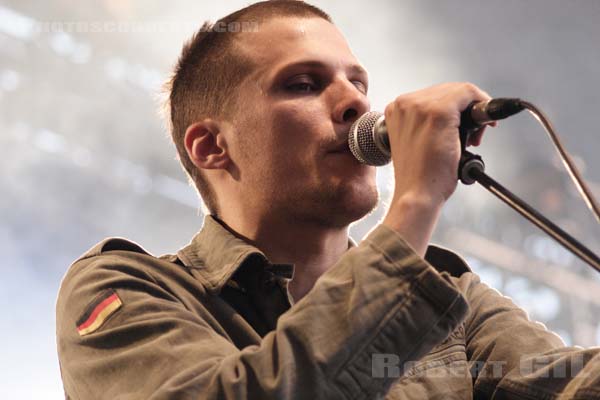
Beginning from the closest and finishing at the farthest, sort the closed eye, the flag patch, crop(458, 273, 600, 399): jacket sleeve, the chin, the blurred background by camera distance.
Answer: the flag patch, crop(458, 273, 600, 399): jacket sleeve, the chin, the closed eye, the blurred background

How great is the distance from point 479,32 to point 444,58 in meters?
0.27

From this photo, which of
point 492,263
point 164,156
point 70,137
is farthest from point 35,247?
point 492,263

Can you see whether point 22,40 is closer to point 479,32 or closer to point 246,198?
point 479,32

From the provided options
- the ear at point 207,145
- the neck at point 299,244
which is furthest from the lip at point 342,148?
the ear at point 207,145

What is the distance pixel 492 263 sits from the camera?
557 centimetres

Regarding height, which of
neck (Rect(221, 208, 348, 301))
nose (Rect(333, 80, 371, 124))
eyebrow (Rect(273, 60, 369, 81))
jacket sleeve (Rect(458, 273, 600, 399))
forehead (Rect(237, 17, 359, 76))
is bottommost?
jacket sleeve (Rect(458, 273, 600, 399))

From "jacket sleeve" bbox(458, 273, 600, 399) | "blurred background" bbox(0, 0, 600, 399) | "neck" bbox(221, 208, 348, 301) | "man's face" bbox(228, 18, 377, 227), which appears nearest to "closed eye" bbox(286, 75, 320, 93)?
"man's face" bbox(228, 18, 377, 227)

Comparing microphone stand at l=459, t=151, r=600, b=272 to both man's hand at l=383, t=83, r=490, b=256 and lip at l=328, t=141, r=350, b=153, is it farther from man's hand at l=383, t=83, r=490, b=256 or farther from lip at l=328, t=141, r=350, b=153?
lip at l=328, t=141, r=350, b=153

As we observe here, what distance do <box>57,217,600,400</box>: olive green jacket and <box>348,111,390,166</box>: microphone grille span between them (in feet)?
0.75

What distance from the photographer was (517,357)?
132 cm

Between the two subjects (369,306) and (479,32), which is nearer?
(369,306)

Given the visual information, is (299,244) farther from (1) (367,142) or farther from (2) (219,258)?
(1) (367,142)

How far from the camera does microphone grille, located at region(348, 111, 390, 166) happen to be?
3.99ft

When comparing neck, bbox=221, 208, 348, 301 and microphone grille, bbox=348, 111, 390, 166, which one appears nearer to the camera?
microphone grille, bbox=348, 111, 390, 166
